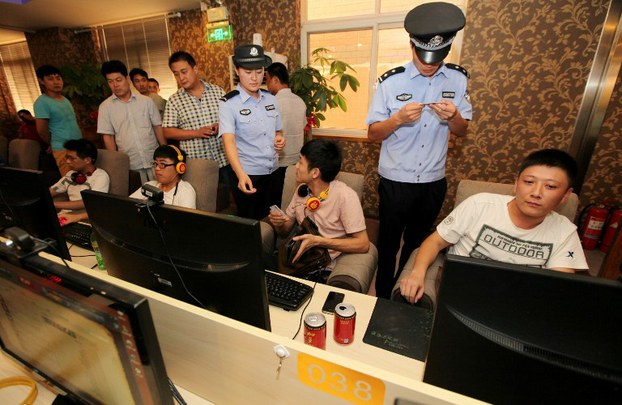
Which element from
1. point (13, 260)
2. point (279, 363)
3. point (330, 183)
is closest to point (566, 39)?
point (330, 183)

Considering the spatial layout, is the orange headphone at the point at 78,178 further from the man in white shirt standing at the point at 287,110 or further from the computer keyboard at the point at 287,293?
the computer keyboard at the point at 287,293

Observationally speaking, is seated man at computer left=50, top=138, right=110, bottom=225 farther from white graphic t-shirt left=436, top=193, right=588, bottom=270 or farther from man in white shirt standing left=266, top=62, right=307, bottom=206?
white graphic t-shirt left=436, top=193, right=588, bottom=270

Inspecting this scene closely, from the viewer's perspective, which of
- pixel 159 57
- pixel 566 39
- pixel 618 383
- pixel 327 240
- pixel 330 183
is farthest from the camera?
Result: pixel 159 57

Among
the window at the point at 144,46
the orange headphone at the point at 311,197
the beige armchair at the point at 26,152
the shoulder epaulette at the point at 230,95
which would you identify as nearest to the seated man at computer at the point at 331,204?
the orange headphone at the point at 311,197

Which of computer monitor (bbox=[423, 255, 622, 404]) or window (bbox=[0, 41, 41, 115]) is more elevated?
window (bbox=[0, 41, 41, 115])

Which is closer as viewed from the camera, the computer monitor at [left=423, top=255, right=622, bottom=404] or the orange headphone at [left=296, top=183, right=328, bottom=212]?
the computer monitor at [left=423, top=255, right=622, bottom=404]

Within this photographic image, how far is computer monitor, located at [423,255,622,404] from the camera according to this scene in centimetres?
44

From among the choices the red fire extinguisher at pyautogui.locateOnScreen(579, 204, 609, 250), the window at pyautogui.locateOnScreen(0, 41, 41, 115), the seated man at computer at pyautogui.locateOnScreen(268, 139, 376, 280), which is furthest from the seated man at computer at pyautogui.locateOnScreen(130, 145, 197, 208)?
the window at pyautogui.locateOnScreen(0, 41, 41, 115)

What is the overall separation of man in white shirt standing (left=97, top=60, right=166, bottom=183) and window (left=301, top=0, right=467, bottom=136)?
6.53 ft

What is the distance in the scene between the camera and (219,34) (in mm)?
3803

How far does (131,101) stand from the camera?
2.85m

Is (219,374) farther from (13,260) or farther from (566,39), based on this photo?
(566,39)

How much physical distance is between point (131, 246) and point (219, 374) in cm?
42

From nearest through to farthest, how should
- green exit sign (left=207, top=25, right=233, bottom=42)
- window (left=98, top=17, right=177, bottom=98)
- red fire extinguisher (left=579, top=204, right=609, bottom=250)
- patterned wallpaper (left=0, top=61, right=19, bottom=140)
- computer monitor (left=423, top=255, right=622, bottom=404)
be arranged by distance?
computer monitor (left=423, top=255, right=622, bottom=404), red fire extinguisher (left=579, top=204, right=609, bottom=250), green exit sign (left=207, top=25, right=233, bottom=42), window (left=98, top=17, right=177, bottom=98), patterned wallpaper (left=0, top=61, right=19, bottom=140)
